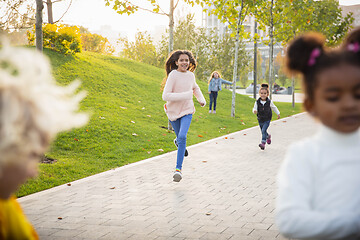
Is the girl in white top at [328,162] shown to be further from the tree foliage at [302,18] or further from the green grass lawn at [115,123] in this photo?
the tree foliage at [302,18]

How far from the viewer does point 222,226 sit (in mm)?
4836

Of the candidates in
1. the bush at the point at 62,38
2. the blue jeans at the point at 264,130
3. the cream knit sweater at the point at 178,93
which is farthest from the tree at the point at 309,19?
the cream knit sweater at the point at 178,93

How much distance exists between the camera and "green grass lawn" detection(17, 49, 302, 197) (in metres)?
8.38

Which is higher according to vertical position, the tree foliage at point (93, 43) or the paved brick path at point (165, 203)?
the tree foliage at point (93, 43)

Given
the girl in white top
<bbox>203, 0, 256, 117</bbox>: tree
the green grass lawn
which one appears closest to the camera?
the girl in white top

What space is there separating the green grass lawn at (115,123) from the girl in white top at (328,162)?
553cm

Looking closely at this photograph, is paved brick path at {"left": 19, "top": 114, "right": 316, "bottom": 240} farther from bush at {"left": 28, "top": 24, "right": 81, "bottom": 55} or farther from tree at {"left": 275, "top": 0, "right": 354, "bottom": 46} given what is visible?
tree at {"left": 275, "top": 0, "right": 354, "bottom": 46}

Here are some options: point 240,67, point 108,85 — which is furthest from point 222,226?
point 240,67

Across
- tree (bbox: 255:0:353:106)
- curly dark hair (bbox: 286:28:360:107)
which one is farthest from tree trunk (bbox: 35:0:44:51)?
tree (bbox: 255:0:353:106)

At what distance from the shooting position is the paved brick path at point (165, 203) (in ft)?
15.4

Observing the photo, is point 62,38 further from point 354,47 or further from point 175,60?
point 354,47

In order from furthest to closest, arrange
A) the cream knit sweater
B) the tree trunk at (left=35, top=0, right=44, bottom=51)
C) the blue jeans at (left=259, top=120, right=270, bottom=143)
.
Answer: the blue jeans at (left=259, top=120, right=270, bottom=143) < the tree trunk at (left=35, top=0, right=44, bottom=51) < the cream knit sweater

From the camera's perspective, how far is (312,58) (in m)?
1.68

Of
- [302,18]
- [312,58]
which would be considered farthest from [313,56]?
[302,18]
